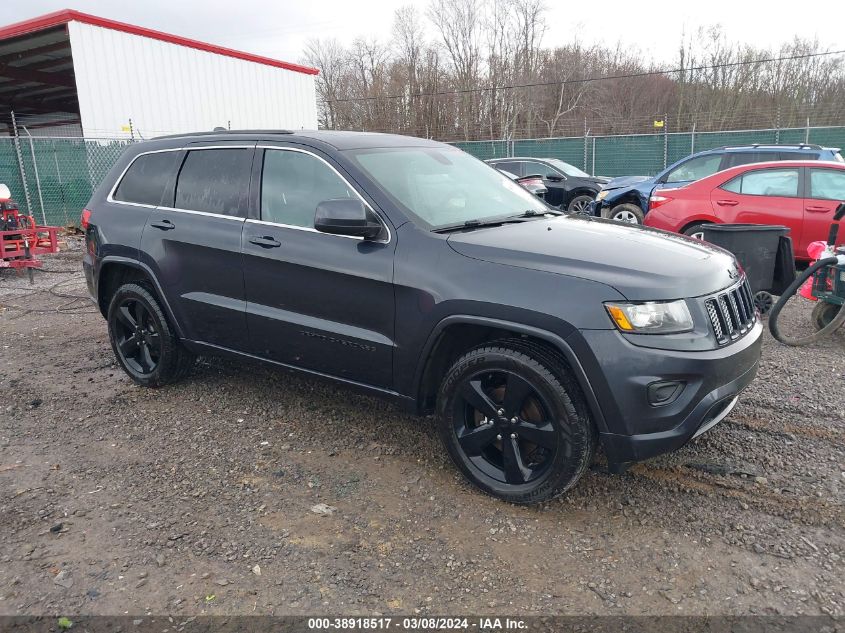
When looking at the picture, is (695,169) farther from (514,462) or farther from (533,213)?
(514,462)

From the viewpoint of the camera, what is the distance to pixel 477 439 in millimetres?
3262

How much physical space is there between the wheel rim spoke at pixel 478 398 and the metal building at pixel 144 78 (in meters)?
17.3

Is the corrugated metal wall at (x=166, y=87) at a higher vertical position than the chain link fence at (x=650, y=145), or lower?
higher

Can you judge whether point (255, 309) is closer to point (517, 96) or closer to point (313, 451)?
point (313, 451)

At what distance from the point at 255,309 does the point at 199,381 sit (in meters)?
1.42

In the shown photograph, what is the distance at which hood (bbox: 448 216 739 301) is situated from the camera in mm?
2887

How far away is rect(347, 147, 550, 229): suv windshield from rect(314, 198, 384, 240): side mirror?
247 millimetres

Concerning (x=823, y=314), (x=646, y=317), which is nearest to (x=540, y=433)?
(x=646, y=317)

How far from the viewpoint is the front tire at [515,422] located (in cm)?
296

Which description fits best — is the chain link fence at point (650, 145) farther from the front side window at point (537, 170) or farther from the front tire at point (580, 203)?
the front tire at point (580, 203)

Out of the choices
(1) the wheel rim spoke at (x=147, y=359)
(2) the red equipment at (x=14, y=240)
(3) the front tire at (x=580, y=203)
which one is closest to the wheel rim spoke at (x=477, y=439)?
(1) the wheel rim spoke at (x=147, y=359)

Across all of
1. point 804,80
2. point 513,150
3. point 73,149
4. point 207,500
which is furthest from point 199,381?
point 804,80

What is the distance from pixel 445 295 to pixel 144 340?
276 cm

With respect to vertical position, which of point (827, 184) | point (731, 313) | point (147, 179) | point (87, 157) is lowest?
point (731, 313)
